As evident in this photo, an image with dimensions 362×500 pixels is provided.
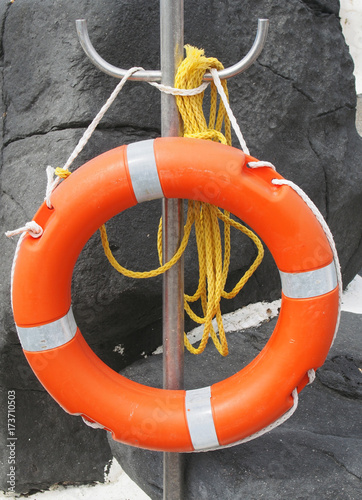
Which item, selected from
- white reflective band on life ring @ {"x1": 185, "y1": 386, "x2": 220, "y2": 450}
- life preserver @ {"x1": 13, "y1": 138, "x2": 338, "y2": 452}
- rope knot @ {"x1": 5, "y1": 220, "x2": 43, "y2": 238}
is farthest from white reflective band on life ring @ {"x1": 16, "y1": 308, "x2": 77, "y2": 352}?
white reflective band on life ring @ {"x1": 185, "y1": 386, "x2": 220, "y2": 450}

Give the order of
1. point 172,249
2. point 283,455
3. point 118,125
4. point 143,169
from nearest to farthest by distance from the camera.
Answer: point 143,169 → point 172,249 → point 283,455 → point 118,125

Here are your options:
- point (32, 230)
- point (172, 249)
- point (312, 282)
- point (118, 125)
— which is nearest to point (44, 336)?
point (32, 230)

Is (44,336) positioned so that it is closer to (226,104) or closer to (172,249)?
(172,249)

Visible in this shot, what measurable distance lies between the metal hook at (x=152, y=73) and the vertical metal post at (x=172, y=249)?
0.16 feet

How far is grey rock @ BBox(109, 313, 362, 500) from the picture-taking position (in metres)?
1.13

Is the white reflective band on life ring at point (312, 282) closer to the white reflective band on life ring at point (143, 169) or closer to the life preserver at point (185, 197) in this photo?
the life preserver at point (185, 197)

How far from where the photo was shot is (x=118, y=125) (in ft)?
4.62

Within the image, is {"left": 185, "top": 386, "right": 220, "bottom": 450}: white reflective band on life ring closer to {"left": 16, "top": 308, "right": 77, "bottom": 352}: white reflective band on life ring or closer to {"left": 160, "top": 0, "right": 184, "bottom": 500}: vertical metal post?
{"left": 160, "top": 0, "right": 184, "bottom": 500}: vertical metal post

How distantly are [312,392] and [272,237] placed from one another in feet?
2.21

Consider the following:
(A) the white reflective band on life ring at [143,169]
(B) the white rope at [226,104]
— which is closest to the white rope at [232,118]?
(B) the white rope at [226,104]

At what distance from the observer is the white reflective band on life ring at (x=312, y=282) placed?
998mm

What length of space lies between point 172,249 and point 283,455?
547mm

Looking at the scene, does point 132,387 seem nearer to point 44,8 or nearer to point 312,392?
point 312,392

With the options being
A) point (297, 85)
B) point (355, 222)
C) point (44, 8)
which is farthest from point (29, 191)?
point (355, 222)
